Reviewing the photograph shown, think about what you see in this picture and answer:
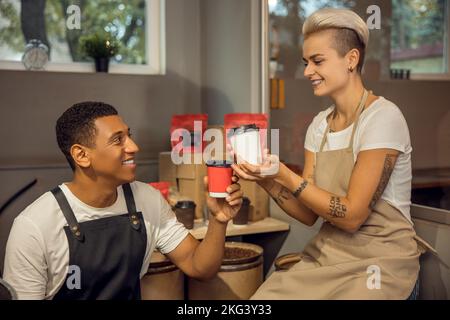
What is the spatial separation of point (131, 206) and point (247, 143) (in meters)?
0.50

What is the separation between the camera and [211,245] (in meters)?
1.74

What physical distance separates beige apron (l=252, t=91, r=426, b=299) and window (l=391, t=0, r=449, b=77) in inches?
66.9

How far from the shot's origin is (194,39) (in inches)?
127

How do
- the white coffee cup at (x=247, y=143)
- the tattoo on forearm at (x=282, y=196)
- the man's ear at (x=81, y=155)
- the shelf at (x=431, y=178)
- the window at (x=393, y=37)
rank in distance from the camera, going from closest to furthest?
the white coffee cup at (x=247, y=143)
the man's ear at (x=81, y=155)
the tattoo on forearm at (x=282, y=196)
the shelf at (x=431, y=178)
the window at (x=393, y=37)

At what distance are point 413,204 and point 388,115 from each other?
623 millimetres

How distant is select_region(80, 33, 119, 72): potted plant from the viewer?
2.96 meters

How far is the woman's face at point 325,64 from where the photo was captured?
165 cm

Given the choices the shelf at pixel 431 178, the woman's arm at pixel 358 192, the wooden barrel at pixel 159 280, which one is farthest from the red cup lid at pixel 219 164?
the shelf at pixel 431 178

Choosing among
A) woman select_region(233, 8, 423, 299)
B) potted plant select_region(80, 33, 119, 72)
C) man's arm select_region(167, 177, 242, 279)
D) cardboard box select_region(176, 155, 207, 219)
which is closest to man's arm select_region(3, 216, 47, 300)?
man's arm select_region(167, 177, 242, 279)

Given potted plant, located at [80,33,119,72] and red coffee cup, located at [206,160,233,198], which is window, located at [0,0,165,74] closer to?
potted plant, located at [80,33,119,72]

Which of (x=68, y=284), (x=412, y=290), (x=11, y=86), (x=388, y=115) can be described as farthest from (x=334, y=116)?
(x=11, y=86)

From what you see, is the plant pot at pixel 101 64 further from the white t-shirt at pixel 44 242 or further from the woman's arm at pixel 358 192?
the woman's arm at pixel 358 192

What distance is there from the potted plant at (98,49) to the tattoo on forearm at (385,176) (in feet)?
6.29

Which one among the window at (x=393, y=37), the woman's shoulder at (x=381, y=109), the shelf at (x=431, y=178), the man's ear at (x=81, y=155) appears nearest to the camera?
the woman's shoulder at (x=381, y=109)
